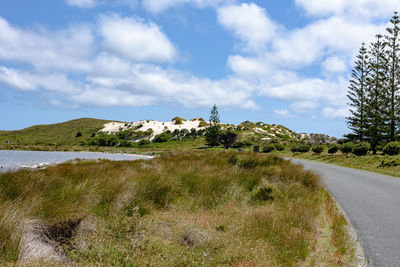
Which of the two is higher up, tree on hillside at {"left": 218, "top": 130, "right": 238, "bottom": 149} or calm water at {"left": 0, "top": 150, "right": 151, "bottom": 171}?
tree on hillside at {"left": 218, "top": 130, "right": 238, "bottom": 149}

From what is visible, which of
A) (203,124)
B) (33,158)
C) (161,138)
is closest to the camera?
(33,158)

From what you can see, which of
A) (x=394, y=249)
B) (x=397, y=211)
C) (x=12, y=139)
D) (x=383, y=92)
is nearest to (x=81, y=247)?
(x=394, y=249)

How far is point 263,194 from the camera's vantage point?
8828 millimetres

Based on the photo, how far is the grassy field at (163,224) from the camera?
14.3 feet

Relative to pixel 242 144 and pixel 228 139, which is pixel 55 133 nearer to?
pixel 228 139

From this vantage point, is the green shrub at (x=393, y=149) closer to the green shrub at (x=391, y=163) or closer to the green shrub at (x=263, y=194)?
the green shrub at (x=391, y=163)

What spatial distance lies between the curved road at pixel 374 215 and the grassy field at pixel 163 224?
0.41 m

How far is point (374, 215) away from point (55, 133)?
11690 centimetres

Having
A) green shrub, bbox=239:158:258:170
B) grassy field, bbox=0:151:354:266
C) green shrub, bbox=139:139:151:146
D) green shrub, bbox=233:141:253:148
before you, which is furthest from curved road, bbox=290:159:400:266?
green shrub, bbox=139:139:151:146

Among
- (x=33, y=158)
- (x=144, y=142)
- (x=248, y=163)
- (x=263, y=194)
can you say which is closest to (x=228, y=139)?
(x=144, y=142)

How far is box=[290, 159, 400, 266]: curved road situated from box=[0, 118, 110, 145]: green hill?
8983cm

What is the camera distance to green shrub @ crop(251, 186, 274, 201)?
8562mm

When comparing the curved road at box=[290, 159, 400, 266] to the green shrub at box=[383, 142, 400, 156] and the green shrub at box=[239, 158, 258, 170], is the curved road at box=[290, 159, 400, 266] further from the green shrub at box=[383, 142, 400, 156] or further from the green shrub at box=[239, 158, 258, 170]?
the green shrub at box=[383, 142, 400, 156]

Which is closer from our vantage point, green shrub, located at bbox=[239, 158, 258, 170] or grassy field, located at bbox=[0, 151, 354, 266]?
grassy field, located at bbox=[0, 151, 354, 266]
